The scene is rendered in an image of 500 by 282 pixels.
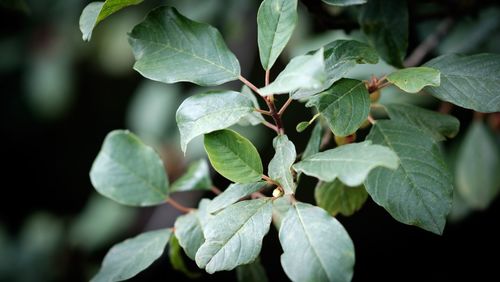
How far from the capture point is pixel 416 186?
2.30 ft

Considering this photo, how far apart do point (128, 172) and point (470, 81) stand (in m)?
0.58

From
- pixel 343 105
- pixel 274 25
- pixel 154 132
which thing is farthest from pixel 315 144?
pixel 154 132

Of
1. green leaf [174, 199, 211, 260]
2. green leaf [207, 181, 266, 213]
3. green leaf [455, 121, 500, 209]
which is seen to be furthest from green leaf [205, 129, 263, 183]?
green leaf [455, 121, 500, 209]

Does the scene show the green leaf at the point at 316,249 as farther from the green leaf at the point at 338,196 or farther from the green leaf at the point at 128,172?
the green leaf at the point at 128,172

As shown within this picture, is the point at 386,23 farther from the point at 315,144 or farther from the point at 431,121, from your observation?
the point at 315,144

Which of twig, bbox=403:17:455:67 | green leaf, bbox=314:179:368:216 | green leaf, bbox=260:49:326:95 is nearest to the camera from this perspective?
green leaf, bbox=260:49:326:95

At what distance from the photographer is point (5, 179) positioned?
2502 mm

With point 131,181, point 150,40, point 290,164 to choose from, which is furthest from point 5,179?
point 290,164

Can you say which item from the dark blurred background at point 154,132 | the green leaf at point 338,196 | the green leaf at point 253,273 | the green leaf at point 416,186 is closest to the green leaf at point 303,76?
the green leaf at point 416,186

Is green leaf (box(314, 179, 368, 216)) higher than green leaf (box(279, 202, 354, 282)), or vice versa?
green leaf (box(279, 202, 354, 282))

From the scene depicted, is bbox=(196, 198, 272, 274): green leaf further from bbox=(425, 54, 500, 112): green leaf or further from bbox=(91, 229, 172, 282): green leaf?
bbox=(425, 54, 500, 112): green leaf

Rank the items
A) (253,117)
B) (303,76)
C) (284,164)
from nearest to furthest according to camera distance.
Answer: (303,76)
(284,164)
(253,117)

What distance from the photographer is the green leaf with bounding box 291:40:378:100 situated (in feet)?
2.23

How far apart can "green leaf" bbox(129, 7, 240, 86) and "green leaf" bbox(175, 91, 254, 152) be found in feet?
0.12
